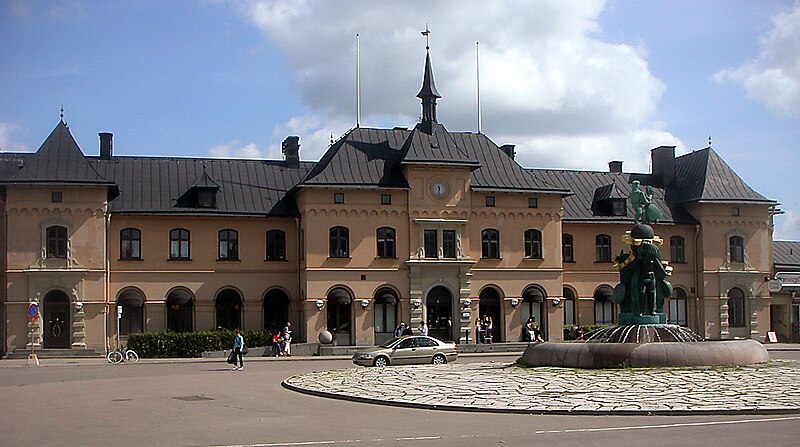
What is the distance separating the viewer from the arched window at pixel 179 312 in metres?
50.8

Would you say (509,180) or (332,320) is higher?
(509,180)

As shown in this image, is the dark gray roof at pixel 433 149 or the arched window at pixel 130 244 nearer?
the arched window at pixel 130 244

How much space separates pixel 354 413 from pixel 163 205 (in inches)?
1339

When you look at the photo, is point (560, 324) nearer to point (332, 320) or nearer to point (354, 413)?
point (332, 320)

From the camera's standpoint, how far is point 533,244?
5369 cm

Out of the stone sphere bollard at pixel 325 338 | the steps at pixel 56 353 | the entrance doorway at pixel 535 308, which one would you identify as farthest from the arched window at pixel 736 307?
the steps at pixel 56 353

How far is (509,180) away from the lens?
2099 inches

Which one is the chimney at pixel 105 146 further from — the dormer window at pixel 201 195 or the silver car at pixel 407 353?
the silver car at pixel 407 353

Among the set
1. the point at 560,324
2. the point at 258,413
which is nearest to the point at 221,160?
the point at 560,324

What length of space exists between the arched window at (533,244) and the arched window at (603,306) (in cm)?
540

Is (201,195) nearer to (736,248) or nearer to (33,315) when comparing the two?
(33,315)

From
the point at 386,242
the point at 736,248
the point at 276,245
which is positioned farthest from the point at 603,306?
the point at 276,245

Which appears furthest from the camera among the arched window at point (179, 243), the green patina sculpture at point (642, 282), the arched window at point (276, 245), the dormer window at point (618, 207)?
the dormer window at point (618, 207)

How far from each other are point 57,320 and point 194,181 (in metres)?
10.1
